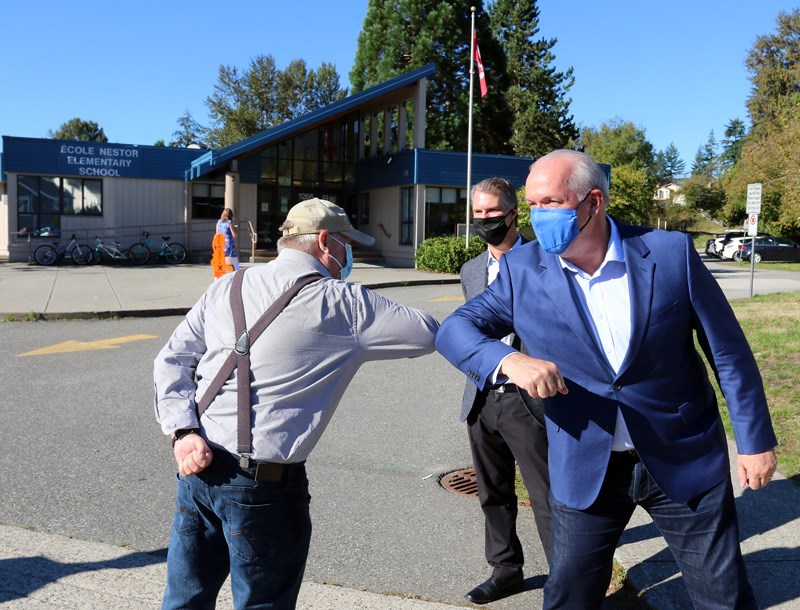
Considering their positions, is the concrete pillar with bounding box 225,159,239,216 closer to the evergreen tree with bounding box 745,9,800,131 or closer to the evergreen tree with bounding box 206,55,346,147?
the evergreen tree with bounding box 206,55,346,147

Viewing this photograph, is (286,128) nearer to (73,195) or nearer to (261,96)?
(73,195)

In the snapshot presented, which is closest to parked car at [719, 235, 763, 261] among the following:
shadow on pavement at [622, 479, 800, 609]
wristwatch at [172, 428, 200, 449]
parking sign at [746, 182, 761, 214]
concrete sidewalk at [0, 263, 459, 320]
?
concrete sidewalk at [0, 263, 459, 320]

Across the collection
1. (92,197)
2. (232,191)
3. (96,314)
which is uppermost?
(232,191)

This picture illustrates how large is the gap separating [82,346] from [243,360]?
9.39 metres

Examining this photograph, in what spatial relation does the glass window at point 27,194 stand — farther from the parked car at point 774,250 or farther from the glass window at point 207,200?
the parked car at point 774,250

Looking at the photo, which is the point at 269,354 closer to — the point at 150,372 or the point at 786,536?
the point at 786,536

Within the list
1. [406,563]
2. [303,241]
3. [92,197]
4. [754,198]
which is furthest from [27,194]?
[303,241]

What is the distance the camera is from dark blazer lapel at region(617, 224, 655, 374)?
2.46 meters

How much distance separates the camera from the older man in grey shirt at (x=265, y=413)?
249cm

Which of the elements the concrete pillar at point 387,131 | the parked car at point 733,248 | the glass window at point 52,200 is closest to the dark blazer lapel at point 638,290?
the glass window at point 52,200

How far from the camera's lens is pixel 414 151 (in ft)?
96.4

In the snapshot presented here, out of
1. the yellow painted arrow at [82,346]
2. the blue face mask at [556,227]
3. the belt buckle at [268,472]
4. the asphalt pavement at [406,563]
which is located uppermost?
the blue face mask at [556,227]

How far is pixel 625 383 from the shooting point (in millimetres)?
2482

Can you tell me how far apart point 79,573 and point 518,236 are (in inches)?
109
